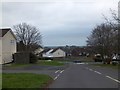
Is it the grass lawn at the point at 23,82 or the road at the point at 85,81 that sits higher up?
the grass lawn at the point at 23,82

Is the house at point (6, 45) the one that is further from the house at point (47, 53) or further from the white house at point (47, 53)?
the house at point (47, 53)

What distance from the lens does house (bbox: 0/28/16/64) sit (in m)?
68.6

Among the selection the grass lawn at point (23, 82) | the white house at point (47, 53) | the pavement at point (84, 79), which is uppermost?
the white house at point (47, 53)

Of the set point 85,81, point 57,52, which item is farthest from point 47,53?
point 85,81

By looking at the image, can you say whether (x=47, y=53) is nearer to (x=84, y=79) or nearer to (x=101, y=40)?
(x=101, y=40)

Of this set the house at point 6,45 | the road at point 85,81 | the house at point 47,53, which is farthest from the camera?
the house at point 47,53

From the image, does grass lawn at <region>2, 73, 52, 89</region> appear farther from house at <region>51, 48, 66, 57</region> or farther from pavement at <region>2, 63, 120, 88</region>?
house at <region>51, 48, 66, 57</region>

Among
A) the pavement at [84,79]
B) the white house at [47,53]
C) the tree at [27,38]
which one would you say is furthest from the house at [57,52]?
the pavement at [84,79]

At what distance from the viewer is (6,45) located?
71.0m

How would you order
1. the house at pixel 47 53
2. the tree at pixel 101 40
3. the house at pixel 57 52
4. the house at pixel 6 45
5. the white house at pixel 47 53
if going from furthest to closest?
1. the house at pixel 47 53
2. the white house at pixel 47 53
3. the house at pixel 57 52
4. the tree at pixel 101 40
5. the house at pixel 6 45

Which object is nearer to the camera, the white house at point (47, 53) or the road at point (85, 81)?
the road at point (85, 81)

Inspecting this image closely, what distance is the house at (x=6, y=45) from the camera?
225ft

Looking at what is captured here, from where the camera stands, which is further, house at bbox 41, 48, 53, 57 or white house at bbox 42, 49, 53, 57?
house at bbox 41, 48, 53, 57

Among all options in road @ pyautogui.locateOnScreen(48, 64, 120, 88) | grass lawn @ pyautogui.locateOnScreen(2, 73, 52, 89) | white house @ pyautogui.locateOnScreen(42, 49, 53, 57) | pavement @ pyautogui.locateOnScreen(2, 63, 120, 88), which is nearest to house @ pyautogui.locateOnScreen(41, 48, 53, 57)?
white house @ pyautogui.locateOnScreen(42, 49, 53, 57)
